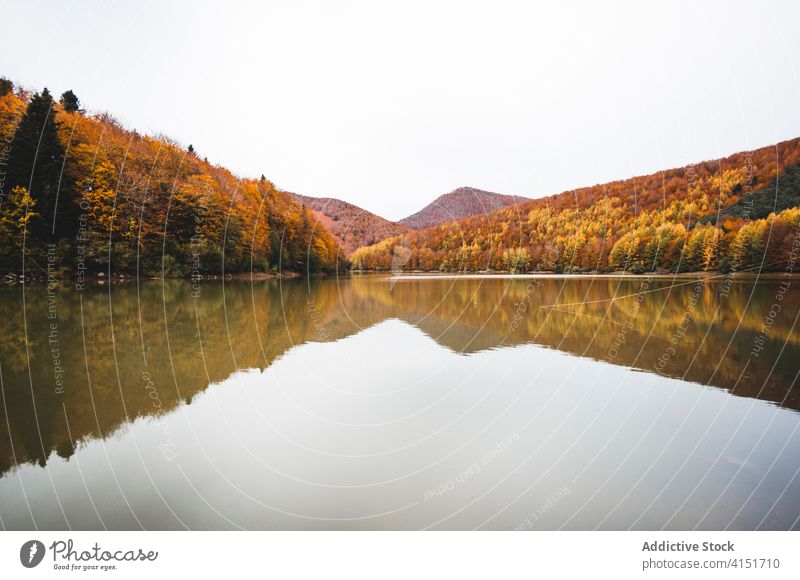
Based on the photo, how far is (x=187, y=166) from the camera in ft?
147

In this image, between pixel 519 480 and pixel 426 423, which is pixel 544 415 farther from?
pixel 519 480

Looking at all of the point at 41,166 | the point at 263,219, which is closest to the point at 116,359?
the point at 41,166

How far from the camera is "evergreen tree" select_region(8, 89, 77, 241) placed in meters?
32.4

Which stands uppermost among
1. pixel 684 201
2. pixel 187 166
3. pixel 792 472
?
pixel 187 166

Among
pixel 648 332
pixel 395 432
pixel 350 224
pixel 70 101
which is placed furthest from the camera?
pixel 350 224

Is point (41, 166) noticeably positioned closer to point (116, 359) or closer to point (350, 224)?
point (116, 359)

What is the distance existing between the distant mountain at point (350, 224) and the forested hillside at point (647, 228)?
14.3m

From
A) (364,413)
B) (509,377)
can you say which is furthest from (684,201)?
(364,413)

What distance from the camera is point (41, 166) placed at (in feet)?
109

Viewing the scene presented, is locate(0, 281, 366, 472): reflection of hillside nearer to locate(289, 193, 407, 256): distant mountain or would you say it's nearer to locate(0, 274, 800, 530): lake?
locate(0, 274, 800, 530): lake

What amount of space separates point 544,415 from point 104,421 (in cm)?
600

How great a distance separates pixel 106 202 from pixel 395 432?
39805 millimetres

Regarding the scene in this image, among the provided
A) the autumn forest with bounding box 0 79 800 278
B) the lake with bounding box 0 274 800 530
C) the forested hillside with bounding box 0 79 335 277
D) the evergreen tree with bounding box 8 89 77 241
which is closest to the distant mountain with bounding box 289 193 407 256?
the autumn forest with bounding box 0 79 800 278

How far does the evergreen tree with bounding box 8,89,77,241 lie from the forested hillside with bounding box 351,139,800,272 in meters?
37.5
